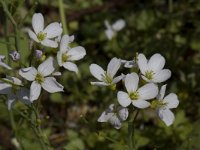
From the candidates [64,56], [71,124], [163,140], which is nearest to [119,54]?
[71,124]

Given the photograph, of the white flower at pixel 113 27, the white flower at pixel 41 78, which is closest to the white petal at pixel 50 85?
the white flower at pixel 41 78

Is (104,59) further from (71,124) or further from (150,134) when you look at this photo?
(150,134)

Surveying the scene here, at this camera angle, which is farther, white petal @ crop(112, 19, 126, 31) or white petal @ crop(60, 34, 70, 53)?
white petal @ crop(112, 19, 126, 31)

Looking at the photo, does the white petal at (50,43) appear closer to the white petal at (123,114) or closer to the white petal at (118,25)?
the white petal at (123,114)

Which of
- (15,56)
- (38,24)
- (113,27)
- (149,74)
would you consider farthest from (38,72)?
(113,27)

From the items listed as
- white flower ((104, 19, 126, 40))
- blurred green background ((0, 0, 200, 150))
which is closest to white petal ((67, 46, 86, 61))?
blurred green background ((0, 0, 200, 150))

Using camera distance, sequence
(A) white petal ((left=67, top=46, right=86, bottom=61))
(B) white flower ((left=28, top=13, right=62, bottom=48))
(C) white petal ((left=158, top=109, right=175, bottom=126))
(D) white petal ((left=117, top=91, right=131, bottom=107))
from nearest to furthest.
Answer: (D) white petal ((left=117, top=91, right=131, bottom=107))
(C) white petal ((left=158, top=109, right=175, bottom=126))
(B) white flower ((left=28, top=13, right=62, bottom=48))
(A) white petal ((left=67, top=46, right=86, bottom=61))

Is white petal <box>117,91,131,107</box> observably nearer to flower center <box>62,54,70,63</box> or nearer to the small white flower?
flower center <box>62,54,70,63</box>

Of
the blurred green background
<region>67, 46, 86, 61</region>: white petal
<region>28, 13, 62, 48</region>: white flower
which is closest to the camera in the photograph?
<region>28, 13, 62, 48</region>: white flower
